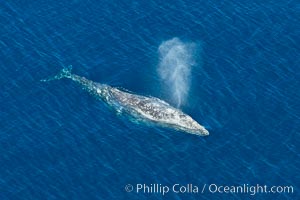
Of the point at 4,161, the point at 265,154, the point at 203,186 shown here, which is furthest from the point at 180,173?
the point at 4,161

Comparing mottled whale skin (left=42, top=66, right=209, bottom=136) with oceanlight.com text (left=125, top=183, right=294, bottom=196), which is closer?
oceanlight.com text (left=125, top=183, right=294, bottom=196)

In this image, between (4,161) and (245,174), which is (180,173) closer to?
(245,174)

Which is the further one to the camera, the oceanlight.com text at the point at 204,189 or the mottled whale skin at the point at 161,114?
the mottled whale skin at the point at 161,114

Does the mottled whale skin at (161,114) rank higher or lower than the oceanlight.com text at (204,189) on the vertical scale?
higher

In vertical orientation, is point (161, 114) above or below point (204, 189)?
above

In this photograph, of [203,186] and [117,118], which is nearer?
[203,186]

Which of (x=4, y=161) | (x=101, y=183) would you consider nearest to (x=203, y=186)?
(x=101, y=183)

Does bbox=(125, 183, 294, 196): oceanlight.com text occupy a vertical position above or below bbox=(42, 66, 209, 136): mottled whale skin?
below

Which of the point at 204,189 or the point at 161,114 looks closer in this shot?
the point at 204,189

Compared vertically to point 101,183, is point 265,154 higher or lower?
higher
